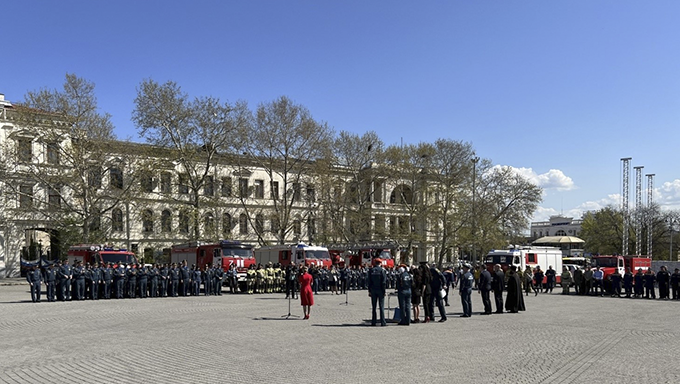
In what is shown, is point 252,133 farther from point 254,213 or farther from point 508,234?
point 508,234

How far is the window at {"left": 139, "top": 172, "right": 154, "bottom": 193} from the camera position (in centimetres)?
4912

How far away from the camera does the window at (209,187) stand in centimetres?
5601

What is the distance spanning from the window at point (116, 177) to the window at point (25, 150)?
6146 mm

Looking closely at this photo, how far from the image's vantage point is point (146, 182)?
50906 mm

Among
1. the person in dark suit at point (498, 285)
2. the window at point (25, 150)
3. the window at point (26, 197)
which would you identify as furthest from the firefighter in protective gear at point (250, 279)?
the window at point (26, 197)

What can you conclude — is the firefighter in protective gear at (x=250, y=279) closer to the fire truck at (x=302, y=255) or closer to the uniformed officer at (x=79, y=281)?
the fire truck at (x=302, y=255)

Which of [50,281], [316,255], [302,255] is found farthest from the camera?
[316,255]

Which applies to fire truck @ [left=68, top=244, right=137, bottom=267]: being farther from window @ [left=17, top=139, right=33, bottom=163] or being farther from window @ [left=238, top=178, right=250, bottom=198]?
window @ [left=238, top=178, right=250, bottom=198]

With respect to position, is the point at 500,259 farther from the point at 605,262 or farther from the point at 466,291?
the point at 466,291

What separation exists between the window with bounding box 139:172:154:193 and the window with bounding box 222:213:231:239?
8.09 metres

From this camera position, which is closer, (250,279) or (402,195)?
(250,279)

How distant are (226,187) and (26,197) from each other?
53.9 ft

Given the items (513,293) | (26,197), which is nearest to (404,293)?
(513,293)

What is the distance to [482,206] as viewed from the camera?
59688 mm
